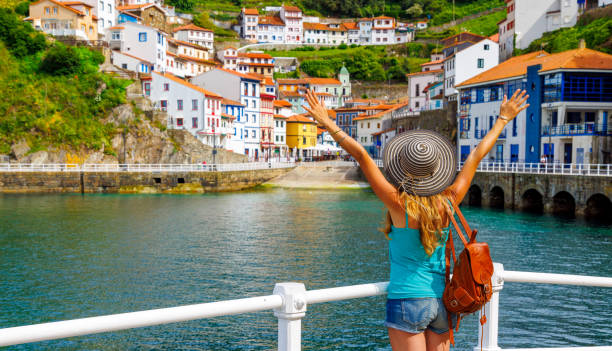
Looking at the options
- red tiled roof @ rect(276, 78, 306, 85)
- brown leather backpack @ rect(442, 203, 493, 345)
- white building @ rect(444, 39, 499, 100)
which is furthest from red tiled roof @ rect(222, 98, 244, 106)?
brown leather backpack @ rect(442, 203, 493, 345)

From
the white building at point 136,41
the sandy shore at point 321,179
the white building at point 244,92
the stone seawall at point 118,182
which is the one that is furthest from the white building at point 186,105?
the stone seawall at point 118,182

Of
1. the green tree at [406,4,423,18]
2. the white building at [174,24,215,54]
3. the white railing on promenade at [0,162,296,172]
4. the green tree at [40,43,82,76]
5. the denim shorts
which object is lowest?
the white railing on promenade at [0,162,296,172]

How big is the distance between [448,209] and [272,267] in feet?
63.4

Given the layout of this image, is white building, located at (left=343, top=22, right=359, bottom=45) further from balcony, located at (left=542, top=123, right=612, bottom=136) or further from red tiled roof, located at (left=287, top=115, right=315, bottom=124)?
balcony, located at (left=542, top=123, right=612, bottom=136)

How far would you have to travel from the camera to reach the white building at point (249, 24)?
142 meters

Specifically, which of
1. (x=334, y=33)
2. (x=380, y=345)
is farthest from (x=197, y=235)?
(x=334, y=33)

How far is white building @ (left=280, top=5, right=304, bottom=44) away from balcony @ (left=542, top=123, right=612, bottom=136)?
346ft

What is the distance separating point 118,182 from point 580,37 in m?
51.8

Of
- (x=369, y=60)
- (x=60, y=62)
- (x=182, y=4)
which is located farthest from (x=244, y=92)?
(x=182, y=4)

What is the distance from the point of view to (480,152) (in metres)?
4.37

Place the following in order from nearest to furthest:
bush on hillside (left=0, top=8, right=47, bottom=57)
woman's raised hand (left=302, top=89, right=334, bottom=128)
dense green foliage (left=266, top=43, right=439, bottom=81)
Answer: woman's raised hand (left=302, top=89, right=334, bottom=128), bush on hillside (left=0, top=8, right=47, bottom=57), dense green foliage (left=266, top=43, right=439, bottom=81)

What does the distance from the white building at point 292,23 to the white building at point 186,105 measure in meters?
77.1

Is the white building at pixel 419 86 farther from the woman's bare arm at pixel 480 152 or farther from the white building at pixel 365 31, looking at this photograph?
the woman's bare arm at pixel 480 152

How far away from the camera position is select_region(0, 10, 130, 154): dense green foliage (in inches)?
2446
